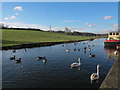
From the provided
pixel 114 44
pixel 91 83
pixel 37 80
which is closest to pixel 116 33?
pixel 114 44

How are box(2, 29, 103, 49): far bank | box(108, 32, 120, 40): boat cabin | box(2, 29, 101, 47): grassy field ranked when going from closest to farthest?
box(108, 32, 120, 40): boat cabin < box(2, 29, 103, 49): far bank < box(2, 29, 101, 47): grassy field

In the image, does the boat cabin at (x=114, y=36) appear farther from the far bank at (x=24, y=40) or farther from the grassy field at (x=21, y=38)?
the grassy field at (x=21, y=38)

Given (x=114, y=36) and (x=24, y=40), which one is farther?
(x=24, y=40)

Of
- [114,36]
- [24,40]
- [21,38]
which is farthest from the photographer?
[21,38]

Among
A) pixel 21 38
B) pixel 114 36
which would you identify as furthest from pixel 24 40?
pixel 114 36

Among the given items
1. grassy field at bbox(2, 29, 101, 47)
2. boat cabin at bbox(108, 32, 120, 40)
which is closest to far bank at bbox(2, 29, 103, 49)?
grassy field at bbox(2, 29, 101, 47)

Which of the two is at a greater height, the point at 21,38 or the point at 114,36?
the point at 21,38

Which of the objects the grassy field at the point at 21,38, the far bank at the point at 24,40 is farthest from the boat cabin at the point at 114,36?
the grassy field at the point at 21,38

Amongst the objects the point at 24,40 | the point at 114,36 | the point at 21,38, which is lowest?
the point at 24,40

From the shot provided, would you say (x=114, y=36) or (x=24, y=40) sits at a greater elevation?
(x=114, y=36)

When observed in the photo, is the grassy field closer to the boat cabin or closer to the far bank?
the far bank

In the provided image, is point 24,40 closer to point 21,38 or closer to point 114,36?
point 21,38

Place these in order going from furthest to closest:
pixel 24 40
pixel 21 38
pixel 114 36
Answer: pixel 21 38
pixel 24 40
pixel 114 36

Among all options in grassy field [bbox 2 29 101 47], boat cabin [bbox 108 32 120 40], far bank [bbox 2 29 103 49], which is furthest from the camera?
grassy field [bbox 2 29 101 47]
